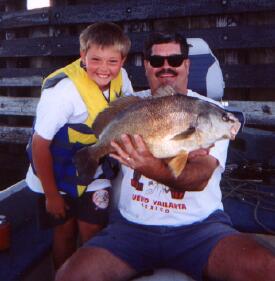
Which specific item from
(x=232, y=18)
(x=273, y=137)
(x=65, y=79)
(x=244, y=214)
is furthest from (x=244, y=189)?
(x=232, y=18)

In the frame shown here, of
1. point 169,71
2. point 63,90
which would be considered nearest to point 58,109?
point 63,90

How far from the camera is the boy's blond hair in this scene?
2791mm

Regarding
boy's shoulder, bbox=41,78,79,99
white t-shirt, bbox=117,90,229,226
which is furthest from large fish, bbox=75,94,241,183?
boy's shoulder, bbox=41,78,79,99

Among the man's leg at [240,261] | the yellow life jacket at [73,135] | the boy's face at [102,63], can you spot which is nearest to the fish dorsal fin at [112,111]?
the yellow life jacket at [73,135]

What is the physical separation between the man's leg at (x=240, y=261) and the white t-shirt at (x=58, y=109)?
0.97 metres

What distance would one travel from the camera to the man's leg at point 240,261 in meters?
2.20

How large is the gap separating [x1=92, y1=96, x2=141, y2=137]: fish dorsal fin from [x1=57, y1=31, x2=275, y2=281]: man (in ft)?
Result: 0.67

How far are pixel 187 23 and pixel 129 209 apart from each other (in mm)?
3737

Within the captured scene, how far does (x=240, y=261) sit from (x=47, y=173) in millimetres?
1311

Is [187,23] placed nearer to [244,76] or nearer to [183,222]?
[244,76]

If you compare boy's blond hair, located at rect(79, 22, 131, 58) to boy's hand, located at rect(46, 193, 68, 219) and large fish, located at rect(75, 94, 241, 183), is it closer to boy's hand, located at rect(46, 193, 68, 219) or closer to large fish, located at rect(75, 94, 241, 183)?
large fish, located at rect(75, 94, 241, 183)

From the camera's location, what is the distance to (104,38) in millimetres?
2803

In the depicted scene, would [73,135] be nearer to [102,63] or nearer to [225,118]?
[102,63]

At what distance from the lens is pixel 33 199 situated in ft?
11.9
